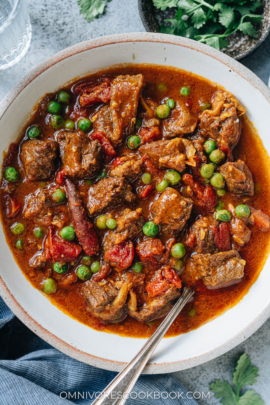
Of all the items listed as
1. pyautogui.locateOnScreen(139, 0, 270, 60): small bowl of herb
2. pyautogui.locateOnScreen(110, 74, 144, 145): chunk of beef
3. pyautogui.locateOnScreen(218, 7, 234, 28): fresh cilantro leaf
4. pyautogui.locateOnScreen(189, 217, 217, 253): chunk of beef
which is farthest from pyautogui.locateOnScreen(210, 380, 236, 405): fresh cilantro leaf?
pyautogui.locateOnScreen(218, 7, 234, 28): fresh cilantro leaf

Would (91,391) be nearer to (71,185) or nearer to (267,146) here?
(71,185)

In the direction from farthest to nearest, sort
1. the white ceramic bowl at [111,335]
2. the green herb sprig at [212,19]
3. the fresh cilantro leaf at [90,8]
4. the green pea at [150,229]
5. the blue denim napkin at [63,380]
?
the fresh cilantro leaf at [90,8]
the green herb sprig at [212,19]
the blue denim napkin at [63,380]
the green pea at [150,229]
the white ceramic bowl at [111,335]

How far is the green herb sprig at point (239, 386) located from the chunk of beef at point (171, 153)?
2.84 metres

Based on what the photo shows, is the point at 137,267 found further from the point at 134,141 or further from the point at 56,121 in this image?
the point at 56,121

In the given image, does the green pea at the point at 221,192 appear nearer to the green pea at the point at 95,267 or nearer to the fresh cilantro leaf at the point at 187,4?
the green pea at the point at 95,267

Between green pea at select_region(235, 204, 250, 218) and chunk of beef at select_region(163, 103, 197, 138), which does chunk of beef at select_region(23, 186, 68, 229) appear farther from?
green pea at select_region(235, 204, 250, 218)

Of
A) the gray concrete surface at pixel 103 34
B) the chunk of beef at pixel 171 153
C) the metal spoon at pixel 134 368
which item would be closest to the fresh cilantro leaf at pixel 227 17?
the gray concrete surface at pixel 103 34

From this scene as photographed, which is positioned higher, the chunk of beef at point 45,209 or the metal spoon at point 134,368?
the chunk of beef at point 45,209

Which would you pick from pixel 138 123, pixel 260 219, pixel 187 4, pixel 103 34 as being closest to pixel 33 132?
pixel 138 123

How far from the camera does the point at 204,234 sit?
431 cm

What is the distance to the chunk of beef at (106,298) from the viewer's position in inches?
A: 168

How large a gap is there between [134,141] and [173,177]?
2.04 ft

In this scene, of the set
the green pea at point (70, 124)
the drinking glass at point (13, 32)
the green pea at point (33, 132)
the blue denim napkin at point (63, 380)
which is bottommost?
the blue denim napkin at point (63, 380)

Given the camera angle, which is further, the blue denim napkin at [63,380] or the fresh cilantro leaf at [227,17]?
the fresh cilantro leaf at [227,17]
